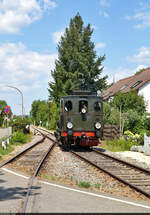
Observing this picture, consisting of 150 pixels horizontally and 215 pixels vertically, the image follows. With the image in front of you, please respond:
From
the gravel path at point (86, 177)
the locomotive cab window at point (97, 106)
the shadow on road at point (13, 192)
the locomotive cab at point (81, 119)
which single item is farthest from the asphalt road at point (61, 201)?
the locomotive cab window at point (97, 106)

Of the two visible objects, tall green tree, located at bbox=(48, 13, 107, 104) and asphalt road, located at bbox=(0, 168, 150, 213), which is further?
tall green tree, located at bbox=(48, 13, 107, 104)

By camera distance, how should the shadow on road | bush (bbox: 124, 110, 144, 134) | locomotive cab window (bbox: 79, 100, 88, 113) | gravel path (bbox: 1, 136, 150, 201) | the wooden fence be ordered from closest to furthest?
the shadow on road < gravel path (bbox: 1, 136, 150, 201) < locomotive cab window (bbox: 79, 100, 88, 113) < the wooden fence < bush (bbox: 124, 110, 144, 134)

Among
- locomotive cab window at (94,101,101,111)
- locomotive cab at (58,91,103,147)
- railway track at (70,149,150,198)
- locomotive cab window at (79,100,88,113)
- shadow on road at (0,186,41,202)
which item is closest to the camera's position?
shadow on road at (0,186,41,202)

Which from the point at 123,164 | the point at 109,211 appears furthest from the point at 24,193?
Answer: the point at 123,164

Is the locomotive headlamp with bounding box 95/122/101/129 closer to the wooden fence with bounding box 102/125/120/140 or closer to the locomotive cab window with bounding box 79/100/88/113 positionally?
the locomotive cab window with bounding box 79/100/88/113

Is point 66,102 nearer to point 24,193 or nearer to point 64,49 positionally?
point 24,193

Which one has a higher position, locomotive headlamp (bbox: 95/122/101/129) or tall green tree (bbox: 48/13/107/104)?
tall green tree (bbox: 48/13/107/104)

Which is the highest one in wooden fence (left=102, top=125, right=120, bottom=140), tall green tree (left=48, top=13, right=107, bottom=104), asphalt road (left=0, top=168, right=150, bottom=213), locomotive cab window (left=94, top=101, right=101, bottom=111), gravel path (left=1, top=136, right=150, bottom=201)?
tall green tree (left=48, top=13, right=107, bottom=104)

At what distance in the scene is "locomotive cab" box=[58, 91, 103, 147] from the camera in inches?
583

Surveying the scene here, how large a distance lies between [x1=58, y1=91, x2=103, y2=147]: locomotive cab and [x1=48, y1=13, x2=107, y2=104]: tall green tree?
897 inches

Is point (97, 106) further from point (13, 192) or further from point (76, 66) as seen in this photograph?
point (76, 66)

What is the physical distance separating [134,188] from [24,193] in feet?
9.32

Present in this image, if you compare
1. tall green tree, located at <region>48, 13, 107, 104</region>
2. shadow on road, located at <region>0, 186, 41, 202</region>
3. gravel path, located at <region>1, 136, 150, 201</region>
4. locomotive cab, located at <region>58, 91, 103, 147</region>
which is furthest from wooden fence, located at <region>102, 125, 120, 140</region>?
tall green tree, located at <region>48, 13, 107, 104</region>

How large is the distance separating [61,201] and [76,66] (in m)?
36.8
